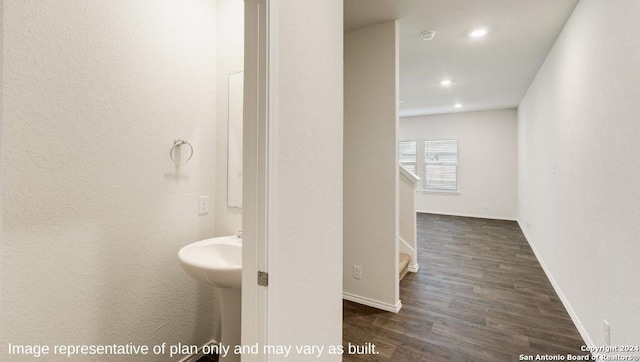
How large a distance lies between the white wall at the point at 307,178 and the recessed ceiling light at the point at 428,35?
5.69 feet

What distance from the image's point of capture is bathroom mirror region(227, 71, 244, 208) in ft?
6.48

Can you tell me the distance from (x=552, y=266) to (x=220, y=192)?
3484 mm

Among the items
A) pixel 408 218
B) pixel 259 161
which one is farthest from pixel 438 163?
pixel 259 161

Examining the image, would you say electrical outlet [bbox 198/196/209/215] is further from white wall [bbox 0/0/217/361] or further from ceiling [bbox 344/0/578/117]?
ceiling [bbox 344/0/578/117]

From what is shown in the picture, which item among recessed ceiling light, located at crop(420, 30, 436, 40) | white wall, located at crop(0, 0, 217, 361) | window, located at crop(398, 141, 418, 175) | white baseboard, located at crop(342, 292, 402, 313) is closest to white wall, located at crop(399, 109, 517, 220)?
window, located at crop(398, 141, 418, 175)

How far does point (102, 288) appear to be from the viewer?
150 cm

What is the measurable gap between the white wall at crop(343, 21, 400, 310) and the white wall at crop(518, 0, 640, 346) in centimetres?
133

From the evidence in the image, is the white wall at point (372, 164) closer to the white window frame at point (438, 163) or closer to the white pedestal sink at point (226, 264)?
the white pedestal sink at point (226, 264)

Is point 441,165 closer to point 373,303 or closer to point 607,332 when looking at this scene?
point 373,303

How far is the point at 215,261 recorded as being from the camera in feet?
5.66

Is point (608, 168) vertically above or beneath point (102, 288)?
above

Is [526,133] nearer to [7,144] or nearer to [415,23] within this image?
[415,23]

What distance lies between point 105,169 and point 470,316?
2831 millimetres

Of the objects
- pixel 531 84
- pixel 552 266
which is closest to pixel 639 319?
pixel 552 266
